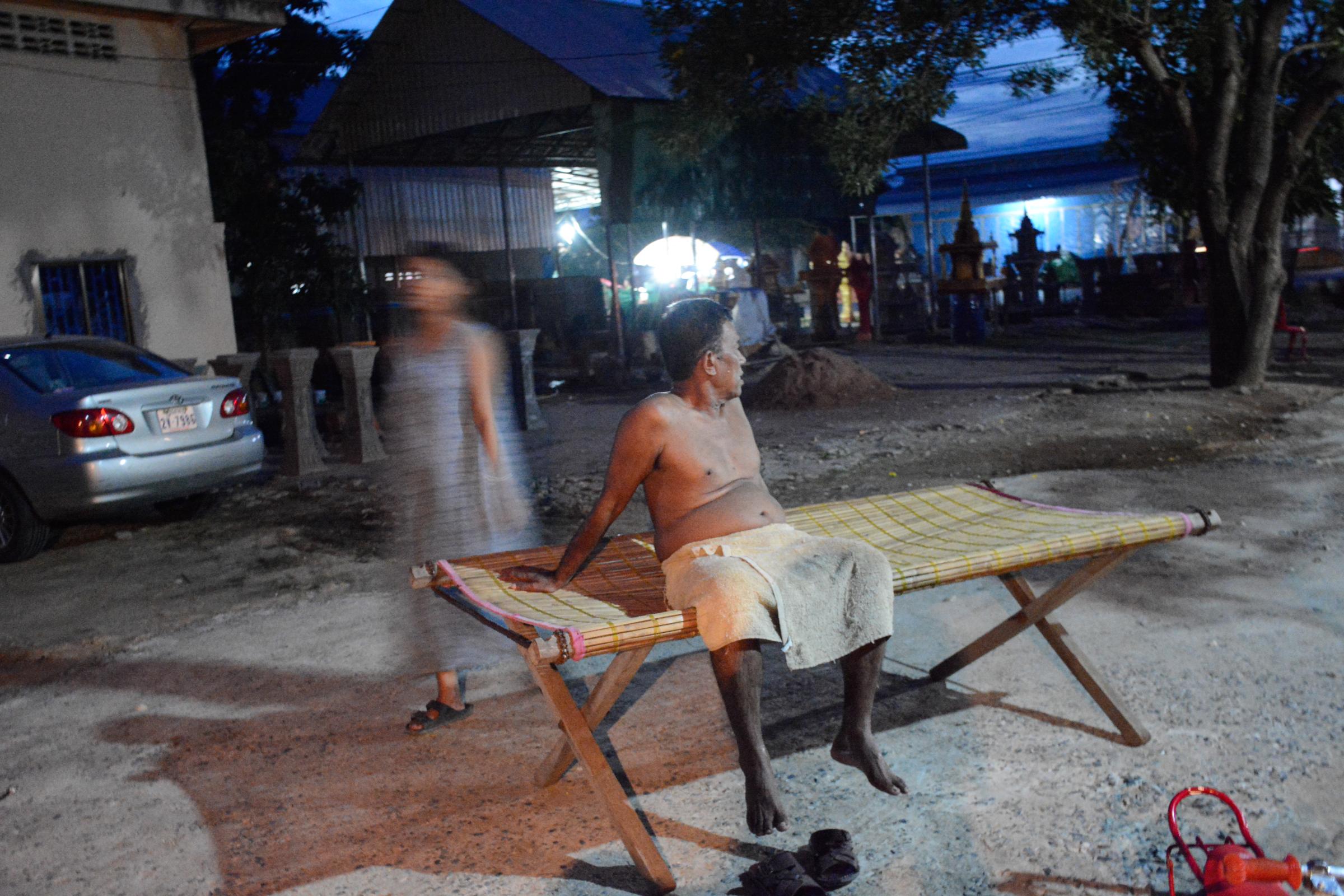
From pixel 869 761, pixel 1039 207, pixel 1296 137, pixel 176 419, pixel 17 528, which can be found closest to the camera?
pixel 869 761

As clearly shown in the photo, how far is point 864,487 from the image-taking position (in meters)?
7.95

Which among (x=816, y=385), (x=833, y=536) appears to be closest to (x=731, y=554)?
(x=833, y=536)

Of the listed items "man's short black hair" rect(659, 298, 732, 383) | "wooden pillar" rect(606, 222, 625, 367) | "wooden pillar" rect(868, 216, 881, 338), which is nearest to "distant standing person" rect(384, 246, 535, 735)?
"man's short black hair" rect(659, 298, 732, 383)

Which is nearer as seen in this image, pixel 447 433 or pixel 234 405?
pixel 447 433

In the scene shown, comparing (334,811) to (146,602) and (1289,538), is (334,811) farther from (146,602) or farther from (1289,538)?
(1289,538)

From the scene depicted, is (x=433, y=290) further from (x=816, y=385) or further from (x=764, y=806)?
(x=816, y=385)

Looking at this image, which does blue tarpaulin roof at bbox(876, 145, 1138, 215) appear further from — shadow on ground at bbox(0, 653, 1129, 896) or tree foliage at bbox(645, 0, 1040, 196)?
shadow on ground at bbox(0, 653, 1129, 896)

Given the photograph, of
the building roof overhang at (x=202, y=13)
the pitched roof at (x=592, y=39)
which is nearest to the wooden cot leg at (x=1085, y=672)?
the building roof overhang at (x=202, y=13)

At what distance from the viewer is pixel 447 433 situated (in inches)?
180

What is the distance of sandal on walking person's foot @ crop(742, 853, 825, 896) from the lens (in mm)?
2586

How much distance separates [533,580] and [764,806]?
99 cm

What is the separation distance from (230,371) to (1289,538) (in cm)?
877

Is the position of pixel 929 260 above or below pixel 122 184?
below

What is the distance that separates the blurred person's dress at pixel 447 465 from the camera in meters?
4.55
